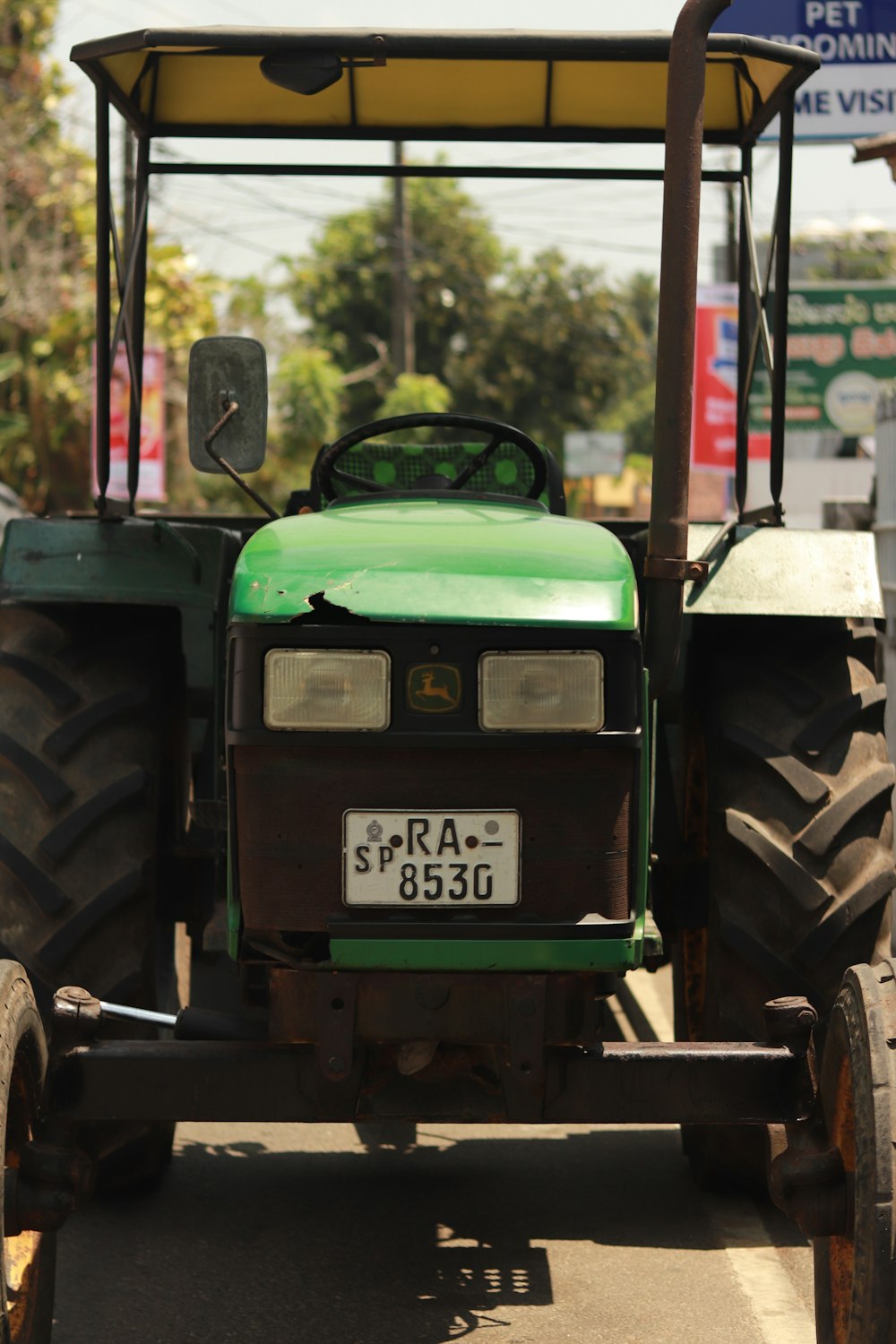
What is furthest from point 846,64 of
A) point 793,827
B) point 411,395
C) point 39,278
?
point 411,395

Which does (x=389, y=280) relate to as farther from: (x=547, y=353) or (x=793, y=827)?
(x=793, y=827)

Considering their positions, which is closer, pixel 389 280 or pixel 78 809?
pixel 78 809

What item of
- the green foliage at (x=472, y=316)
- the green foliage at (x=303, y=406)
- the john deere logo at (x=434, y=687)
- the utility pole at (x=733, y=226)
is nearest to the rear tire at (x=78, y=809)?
the john deere logo at (x=434, y=687)

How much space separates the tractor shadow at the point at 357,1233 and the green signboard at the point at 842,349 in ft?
70.1

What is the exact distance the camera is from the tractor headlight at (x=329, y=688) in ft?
11.4

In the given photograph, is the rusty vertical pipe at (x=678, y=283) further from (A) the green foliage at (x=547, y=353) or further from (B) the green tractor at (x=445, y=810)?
(A) the green foliage at (x=547, y=353)

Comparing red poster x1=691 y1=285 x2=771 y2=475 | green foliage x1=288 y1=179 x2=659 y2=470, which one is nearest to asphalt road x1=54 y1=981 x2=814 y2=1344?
red poster x1=691 y1=285 x2=771 y2=475

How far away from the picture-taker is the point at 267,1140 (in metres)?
5.66

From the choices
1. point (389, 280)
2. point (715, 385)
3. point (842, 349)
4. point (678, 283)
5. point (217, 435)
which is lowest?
point (217, 435)

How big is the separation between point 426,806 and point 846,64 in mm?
8111

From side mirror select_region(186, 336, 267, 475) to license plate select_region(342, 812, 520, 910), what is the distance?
113 cm

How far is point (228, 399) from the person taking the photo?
4332mm

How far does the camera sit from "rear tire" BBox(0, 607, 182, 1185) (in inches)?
165

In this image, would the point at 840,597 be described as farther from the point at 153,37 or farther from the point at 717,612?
the point at 153,37
